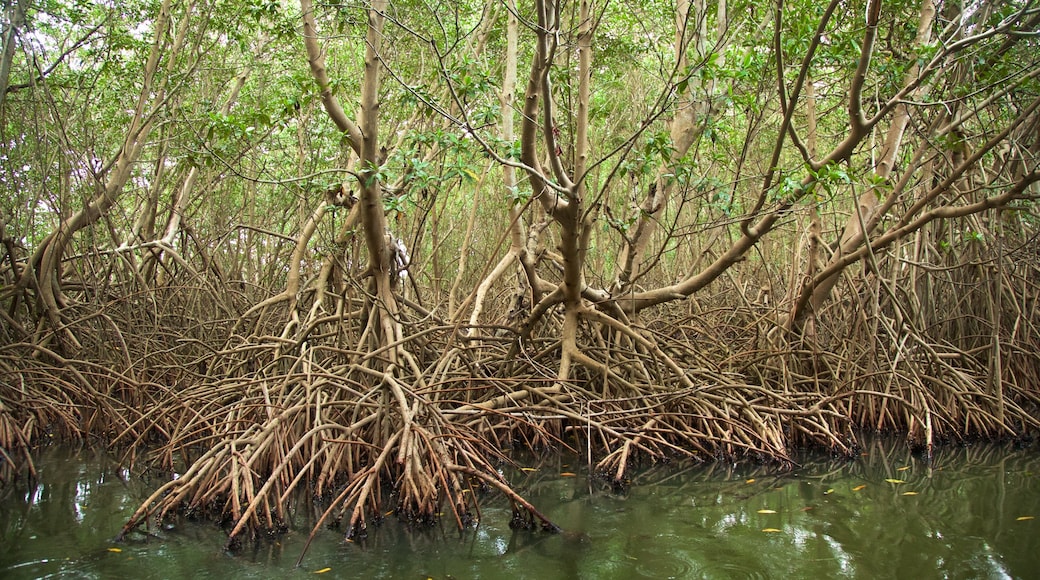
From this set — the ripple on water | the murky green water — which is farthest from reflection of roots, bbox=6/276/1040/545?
the ripple on water

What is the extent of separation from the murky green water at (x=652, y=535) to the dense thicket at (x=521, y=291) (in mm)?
176

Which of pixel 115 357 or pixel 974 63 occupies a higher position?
pixel 974 63

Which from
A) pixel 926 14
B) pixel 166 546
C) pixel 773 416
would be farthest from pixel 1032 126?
pixel 166 546

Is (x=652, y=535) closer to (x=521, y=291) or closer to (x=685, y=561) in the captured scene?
(x=685, y=561)

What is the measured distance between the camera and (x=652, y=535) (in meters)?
3.38

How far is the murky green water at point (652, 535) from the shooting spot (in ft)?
9.81

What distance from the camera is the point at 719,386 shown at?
461 centimetres

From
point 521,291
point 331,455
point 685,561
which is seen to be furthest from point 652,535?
point 521,291

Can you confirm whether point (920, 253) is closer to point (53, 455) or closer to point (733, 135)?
point (733, 135)

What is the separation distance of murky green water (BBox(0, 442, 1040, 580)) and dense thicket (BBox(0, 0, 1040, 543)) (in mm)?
176

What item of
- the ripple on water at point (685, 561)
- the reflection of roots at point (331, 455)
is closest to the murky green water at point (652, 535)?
the ripple on water at point (685, 561)

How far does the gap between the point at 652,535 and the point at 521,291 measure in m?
2.46

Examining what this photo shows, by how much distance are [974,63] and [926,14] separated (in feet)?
1.66

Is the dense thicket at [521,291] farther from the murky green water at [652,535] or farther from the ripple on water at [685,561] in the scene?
the ripple on water at [685,561]
